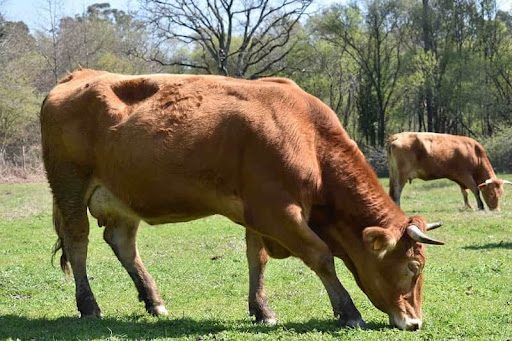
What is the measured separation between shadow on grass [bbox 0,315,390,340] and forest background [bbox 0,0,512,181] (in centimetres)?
4094

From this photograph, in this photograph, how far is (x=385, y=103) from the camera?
62156 mm

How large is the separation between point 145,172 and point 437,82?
52054mm

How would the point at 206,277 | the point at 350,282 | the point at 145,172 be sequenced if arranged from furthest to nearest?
the point at 206,277
the point at 350,282
the point at 145,172

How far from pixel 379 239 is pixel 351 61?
190ft

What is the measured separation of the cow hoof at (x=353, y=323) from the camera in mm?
7168

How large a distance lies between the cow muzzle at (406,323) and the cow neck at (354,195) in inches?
39.3

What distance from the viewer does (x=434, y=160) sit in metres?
27.8

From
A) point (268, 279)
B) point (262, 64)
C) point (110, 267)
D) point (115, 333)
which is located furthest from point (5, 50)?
point (115, 333)

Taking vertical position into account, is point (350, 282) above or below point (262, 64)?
below

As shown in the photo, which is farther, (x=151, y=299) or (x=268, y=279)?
(x=268, y=279)

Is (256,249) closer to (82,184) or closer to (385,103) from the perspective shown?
(82,184)

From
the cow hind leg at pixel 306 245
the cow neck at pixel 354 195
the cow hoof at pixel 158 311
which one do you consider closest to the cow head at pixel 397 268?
the cow neck at pixel 354 195

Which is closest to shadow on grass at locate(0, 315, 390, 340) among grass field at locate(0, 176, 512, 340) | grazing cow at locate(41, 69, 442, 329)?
grass field at locate(0, 176, 512, 340)

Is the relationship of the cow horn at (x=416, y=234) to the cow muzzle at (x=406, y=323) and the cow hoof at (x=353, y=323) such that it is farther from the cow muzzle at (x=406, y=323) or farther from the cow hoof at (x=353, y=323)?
the cow hoof at (x=353, y=323)
